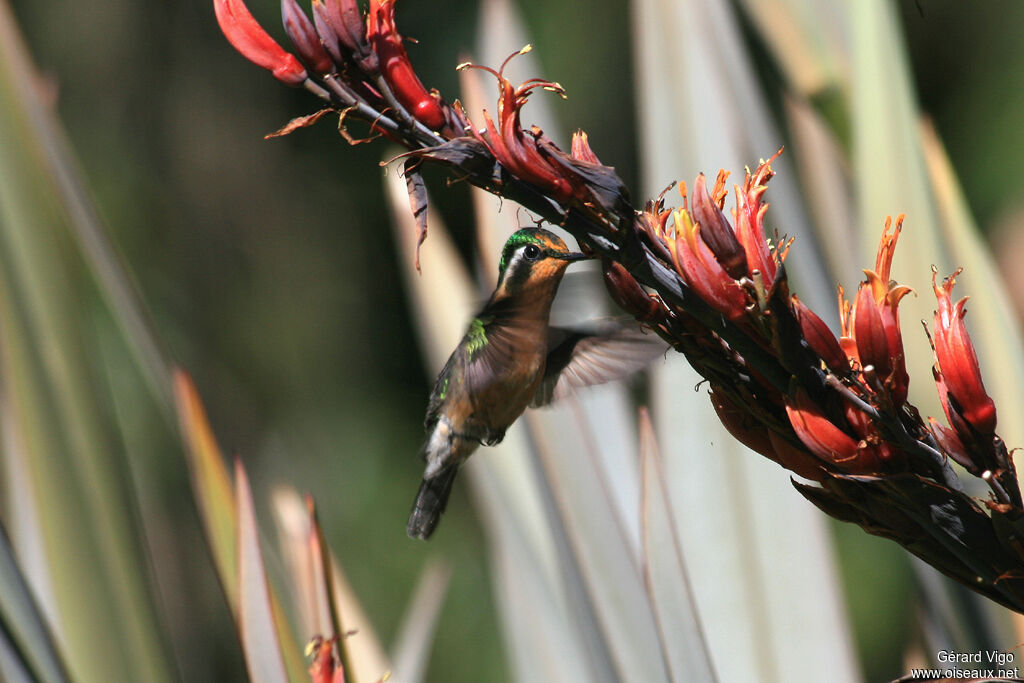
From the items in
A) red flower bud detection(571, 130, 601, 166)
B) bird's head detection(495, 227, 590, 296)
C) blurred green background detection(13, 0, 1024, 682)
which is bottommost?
red flower bud detection(571, 130, 601, 166)

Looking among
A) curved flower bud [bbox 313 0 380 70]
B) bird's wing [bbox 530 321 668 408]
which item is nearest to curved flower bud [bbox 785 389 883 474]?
curved flower bud [bbox 313 0 380 70]

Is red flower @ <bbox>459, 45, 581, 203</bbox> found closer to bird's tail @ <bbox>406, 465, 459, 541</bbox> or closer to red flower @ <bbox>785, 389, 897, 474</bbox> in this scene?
red flower @ <bbox>785, 389, 897, 474</bbox>

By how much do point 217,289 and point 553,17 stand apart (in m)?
1.71

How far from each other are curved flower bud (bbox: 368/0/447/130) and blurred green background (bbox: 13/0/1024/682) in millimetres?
2854

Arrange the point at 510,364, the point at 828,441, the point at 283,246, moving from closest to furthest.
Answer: the point at 828,441, the point at 510,364, the point at 283,246

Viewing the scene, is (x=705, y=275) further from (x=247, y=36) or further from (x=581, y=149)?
(x=247, y=36)

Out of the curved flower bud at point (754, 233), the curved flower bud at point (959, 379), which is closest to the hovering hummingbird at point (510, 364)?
the curved flower bud at point (754, 233)

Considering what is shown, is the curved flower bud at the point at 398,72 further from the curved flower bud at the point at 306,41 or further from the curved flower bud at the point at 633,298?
the curved flower bud at the point at 633,298

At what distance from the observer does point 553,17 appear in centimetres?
369

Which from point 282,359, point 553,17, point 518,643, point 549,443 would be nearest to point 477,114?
point 549,443

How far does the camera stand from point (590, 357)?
1.14 meters

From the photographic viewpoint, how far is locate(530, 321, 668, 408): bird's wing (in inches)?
42.4

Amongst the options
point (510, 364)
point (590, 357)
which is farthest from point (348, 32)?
point (590, 357)

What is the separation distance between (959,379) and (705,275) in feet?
0.50
